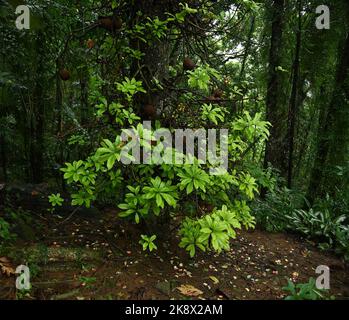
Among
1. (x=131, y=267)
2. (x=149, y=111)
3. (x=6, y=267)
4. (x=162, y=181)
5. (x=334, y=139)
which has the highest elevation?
(x=149, y=111)

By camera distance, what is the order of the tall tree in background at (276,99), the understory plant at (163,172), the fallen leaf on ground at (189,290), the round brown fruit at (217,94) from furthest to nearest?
the tall tree in background at (276,99) → the round brown fruit at (217,94) → the fallen leaf on ground at (189,290) → the understory plant at (163,172)

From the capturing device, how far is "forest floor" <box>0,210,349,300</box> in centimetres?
284

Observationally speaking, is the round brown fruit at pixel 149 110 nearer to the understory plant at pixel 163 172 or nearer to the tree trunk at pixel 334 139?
the understory plant at pixel 163 172

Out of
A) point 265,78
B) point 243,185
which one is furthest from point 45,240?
point 265,78

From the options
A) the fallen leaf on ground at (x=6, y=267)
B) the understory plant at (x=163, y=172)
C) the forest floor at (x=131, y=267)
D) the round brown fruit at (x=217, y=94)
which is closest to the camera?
the understory plant at (x=163, y=172)

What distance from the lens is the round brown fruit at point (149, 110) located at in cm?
317

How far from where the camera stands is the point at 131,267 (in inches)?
126

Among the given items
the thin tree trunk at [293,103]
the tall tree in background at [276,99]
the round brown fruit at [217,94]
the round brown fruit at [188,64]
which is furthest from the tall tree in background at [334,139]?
the round brown fruit at [188,64]

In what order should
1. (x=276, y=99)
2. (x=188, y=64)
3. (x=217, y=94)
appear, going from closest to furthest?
(x=188, y=64)
(x=217, y=94)
(x=276, y=99)

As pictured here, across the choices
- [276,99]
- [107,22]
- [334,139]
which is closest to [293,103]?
[276,99]

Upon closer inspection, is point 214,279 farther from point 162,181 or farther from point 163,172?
point 163,172

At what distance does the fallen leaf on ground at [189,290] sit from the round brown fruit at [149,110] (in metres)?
1.64

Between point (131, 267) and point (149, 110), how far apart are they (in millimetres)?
1519
